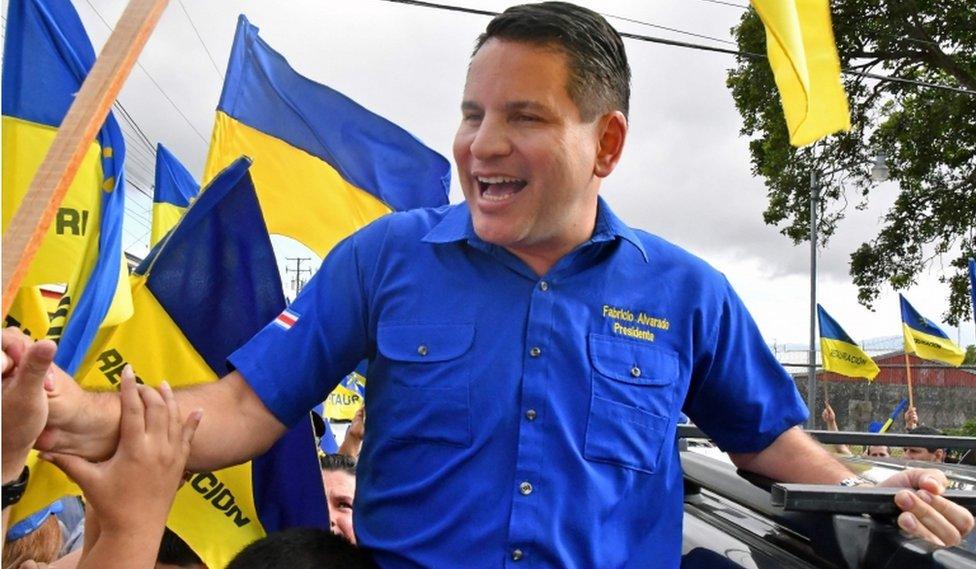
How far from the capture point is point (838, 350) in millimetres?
12711

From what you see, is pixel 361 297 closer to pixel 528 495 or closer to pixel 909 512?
pixel 528 495

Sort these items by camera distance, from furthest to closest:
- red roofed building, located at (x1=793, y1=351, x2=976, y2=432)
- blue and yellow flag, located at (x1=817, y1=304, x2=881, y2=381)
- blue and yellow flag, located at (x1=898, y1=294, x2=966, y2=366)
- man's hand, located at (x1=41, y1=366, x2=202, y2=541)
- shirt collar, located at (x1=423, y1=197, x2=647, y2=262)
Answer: red roofed building, located at (x1=793, y1=351, x2=976, y2=432) → blue and yellow flag, located at (x1=817, y1=304, x2=881, y2=381) → blue and yellow flag, located at (x1=898, y1=294, x2=966, y2=366) → shirt collar, located at (x1=423, y1=197, x2=647, y2=262) → man's hand, located at (x1=41, y1=366, x2=202, y2=541)

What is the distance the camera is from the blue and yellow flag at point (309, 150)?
18.0 ft

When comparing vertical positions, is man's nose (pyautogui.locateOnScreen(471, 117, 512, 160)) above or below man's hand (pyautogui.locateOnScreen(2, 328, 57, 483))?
above

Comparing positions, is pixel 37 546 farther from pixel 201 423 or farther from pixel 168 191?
pixel 168 191

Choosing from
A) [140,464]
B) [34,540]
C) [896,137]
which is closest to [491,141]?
[140,464]

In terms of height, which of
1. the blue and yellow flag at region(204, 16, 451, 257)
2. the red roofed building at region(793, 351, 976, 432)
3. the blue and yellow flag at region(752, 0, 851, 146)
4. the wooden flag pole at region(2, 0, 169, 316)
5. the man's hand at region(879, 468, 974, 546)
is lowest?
the red roofed building at region(793, 351, 976, 432)

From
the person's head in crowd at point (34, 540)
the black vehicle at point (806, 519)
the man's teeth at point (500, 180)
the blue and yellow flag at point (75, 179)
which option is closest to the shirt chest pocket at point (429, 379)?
the man's teeth at point (500, 180)

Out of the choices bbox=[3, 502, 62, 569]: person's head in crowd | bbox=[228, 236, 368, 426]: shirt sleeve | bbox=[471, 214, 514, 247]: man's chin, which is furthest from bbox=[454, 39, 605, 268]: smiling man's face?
bbox=[3, 502, 62, 569]: person's head in crowd

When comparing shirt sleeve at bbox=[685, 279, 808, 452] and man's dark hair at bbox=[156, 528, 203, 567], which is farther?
man's dark hair at bbox=[156, 528, 203, 567]

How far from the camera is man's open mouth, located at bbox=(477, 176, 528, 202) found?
2.02 metres

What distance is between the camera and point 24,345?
1.35 meters

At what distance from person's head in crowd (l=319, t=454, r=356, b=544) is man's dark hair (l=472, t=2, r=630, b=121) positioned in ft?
6.03

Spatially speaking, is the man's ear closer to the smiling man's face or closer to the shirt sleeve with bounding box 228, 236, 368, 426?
the smiling man's face
